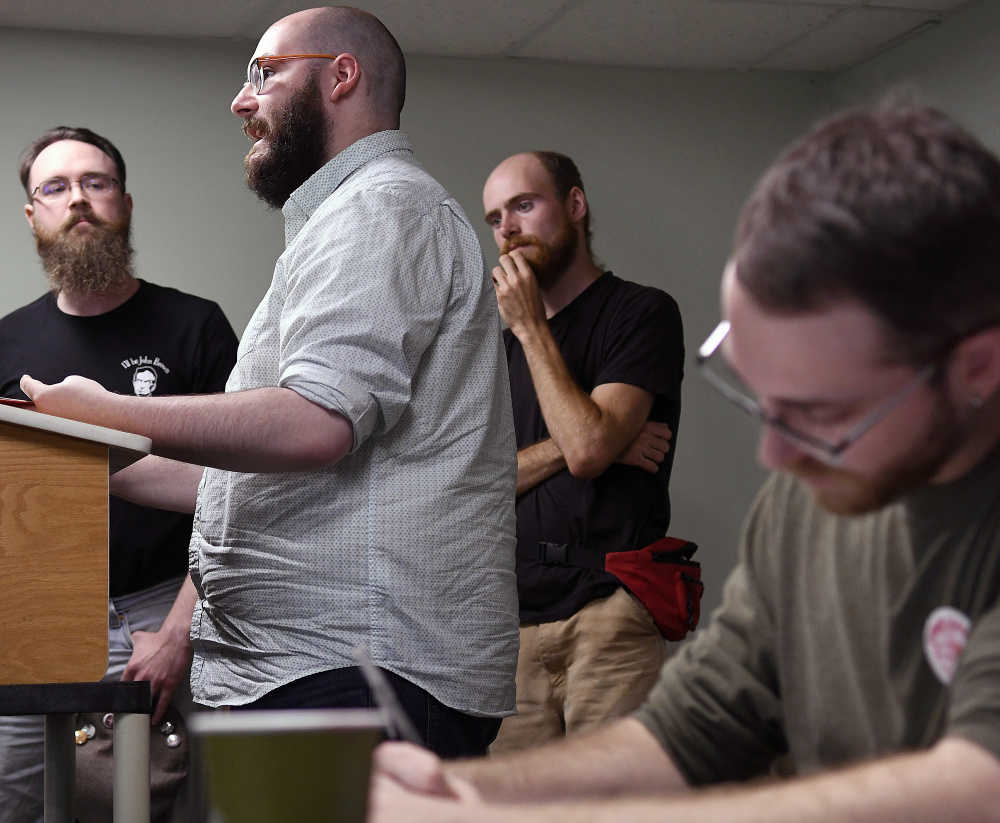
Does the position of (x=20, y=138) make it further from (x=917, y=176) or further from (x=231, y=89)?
(x=917, y=176)

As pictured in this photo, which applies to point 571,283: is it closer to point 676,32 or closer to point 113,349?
point 113,349

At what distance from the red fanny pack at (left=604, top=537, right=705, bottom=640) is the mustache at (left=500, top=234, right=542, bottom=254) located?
79 cm

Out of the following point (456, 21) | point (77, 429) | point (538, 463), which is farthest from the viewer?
point (456, 21)

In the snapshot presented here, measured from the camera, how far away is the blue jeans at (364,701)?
1.44 meters

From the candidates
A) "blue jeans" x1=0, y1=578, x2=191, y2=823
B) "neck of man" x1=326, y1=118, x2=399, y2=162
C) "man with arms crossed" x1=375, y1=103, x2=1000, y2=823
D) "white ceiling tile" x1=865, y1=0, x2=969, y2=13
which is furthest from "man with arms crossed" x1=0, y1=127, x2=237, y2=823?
"white ceiling tile" x1=865, y1=0, x2=969, y2=13

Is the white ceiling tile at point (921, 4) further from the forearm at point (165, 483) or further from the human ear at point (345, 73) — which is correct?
the forearm at point (165, 483)

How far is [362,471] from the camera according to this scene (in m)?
1.49

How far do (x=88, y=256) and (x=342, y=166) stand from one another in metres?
1.13

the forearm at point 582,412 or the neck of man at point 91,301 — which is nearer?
the forearm at point 582,412

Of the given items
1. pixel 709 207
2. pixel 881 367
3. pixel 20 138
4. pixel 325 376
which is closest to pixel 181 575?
pixel 325 376

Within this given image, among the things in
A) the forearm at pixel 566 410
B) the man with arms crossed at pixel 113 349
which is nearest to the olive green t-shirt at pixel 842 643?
the forearm at pixel 566 410

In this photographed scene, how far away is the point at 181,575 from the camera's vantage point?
2.42 m

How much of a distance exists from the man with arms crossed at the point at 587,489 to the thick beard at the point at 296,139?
0.86 meters

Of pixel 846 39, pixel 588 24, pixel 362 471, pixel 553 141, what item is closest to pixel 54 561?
pixel 362 471
